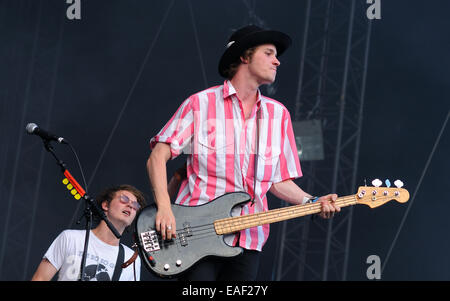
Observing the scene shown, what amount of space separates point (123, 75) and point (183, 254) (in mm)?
7189

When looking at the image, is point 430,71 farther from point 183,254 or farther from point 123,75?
point 183,254

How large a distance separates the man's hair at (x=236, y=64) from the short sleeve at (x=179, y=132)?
11.7 inches

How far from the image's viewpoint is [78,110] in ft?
31.2

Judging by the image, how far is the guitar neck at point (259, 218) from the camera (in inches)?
103

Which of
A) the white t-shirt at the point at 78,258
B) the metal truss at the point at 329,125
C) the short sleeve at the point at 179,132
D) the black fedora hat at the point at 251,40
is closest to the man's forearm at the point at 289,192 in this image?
the short sleeve at the point at 179,132

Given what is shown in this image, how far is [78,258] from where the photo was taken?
3832 millimetres

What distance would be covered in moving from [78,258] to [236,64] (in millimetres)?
1771

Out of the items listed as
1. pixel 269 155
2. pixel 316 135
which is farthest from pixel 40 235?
pixel 269 155
